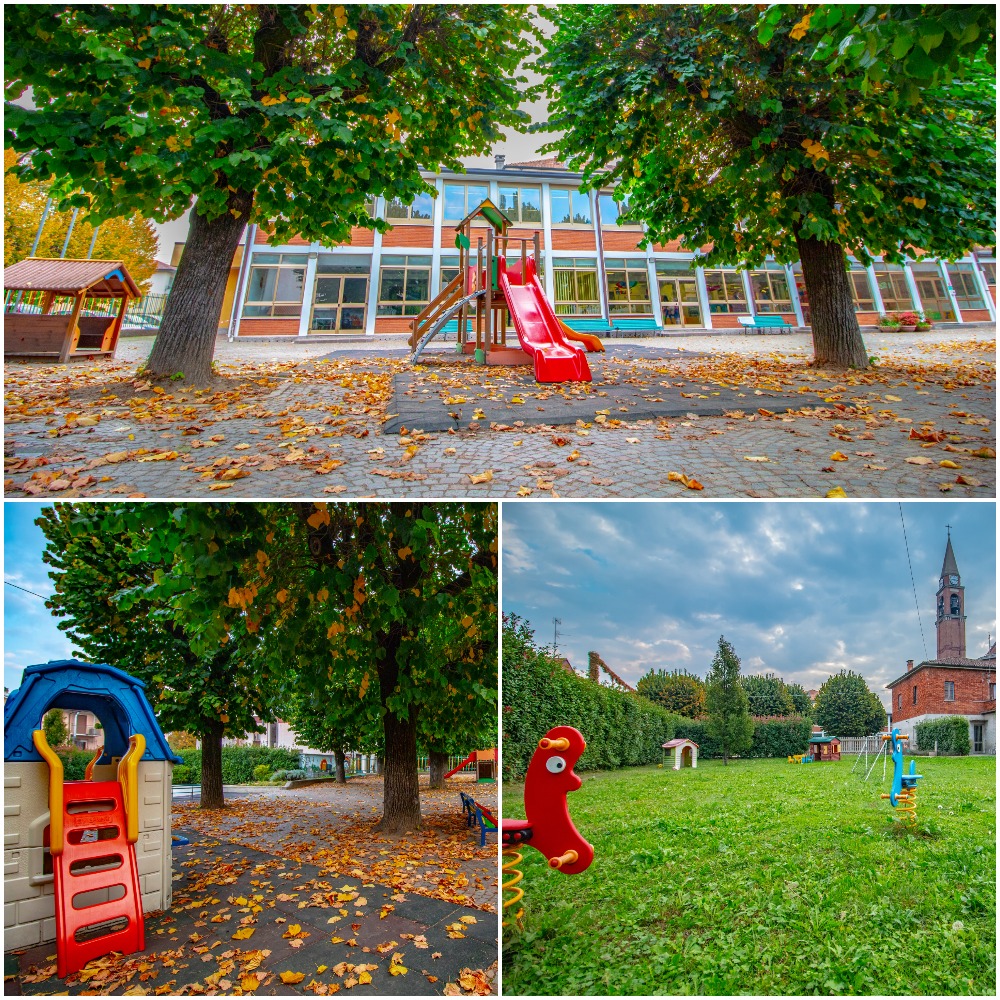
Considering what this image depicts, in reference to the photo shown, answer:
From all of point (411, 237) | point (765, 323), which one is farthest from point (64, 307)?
point (765, 323)

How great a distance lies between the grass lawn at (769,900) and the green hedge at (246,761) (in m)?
14.9

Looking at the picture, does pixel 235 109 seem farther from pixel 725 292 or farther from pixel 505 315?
pixel 725 292

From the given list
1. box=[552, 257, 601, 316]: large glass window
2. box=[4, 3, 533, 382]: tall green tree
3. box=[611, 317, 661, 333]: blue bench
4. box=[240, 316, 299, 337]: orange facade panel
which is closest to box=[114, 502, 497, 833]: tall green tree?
box=[4, 3, 533, 382]: tall green tree

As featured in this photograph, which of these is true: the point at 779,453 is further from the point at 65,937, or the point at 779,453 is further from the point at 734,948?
the point at 65,937

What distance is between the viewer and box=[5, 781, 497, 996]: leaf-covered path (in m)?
3.60

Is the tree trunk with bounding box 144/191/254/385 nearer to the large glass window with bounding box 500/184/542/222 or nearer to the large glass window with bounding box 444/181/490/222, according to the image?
the large glass window with bounding box 444/181/490/222

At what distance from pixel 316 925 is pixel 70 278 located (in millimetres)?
11784

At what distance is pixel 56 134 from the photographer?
6.08 metres

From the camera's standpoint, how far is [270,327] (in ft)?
80.5

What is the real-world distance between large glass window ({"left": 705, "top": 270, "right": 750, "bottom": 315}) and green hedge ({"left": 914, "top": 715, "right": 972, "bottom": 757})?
25.5 m

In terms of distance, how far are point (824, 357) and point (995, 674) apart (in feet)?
25.5

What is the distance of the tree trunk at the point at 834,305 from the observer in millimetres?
10695

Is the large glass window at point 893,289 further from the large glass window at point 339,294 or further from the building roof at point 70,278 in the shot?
the building roof at point 70,278

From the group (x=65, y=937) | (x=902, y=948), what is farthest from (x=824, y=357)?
(x=65, y=937)
